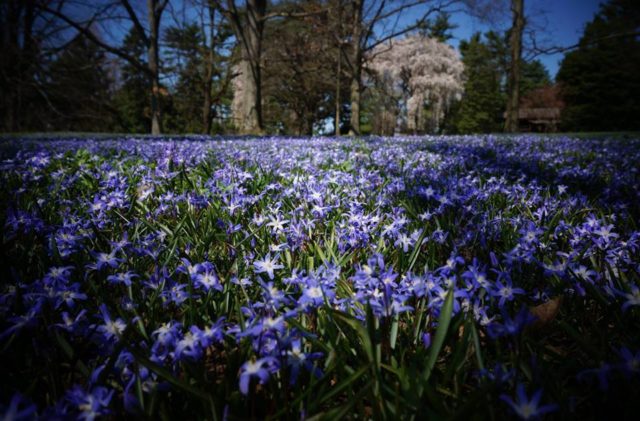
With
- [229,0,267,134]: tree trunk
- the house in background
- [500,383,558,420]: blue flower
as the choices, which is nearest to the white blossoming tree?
the house in background

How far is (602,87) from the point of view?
40.3m

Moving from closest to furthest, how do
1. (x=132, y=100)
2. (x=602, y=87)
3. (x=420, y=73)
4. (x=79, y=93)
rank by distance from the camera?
(x=79, y=93) → (x=602, y=87) → (x=420, y=73) → (x=132, y=100)

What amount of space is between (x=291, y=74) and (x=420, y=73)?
19613 mm

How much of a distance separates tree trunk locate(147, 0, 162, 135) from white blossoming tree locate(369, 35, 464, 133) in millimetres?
29724

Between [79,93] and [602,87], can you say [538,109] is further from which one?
[79,93]

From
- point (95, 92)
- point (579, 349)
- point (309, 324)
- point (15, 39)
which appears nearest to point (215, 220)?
point (309, 324)

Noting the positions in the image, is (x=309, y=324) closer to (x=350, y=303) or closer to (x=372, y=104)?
(x=350, y=303)

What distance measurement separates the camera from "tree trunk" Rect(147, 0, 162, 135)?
60.0 feet

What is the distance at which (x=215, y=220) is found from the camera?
2361mm

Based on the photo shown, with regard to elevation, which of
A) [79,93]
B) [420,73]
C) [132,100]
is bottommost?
[79,93]

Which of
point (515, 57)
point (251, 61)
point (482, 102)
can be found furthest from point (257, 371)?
point (482, 102)

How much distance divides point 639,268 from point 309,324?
159cm

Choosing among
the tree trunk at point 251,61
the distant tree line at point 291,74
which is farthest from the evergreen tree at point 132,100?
the tree trunk at point 251,61

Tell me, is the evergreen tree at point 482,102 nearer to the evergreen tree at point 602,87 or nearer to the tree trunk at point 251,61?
the evergreen tree at point 602,87
